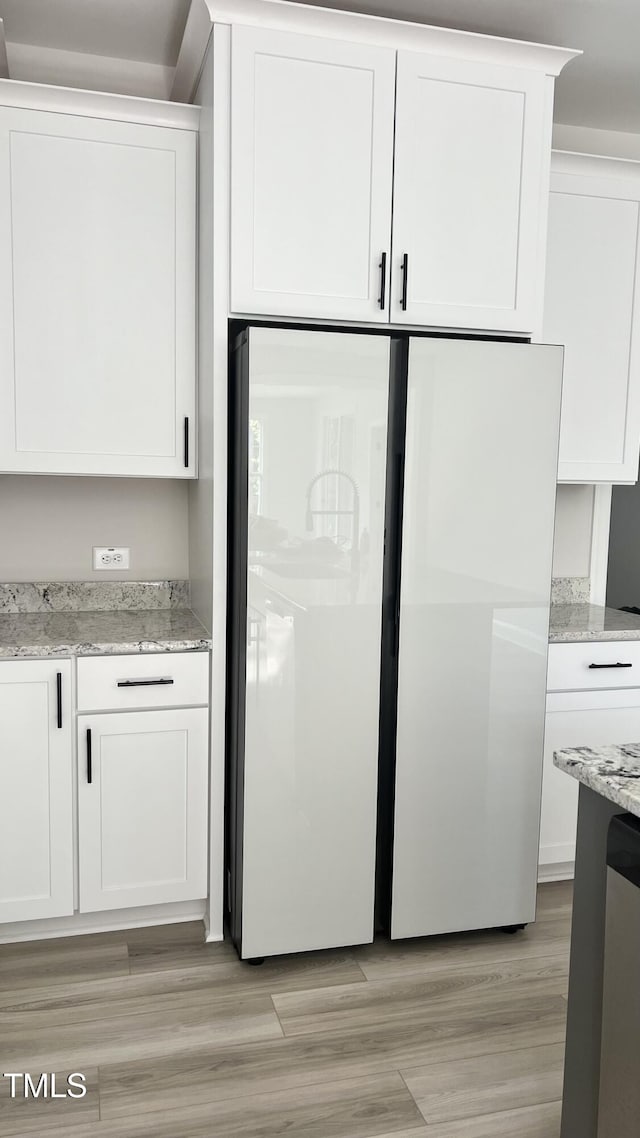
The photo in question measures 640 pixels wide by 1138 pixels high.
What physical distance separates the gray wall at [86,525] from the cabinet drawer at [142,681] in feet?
2.06

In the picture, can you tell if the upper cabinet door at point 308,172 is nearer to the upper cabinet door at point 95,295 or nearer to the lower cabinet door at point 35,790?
the upper cabinet door at point 95,295

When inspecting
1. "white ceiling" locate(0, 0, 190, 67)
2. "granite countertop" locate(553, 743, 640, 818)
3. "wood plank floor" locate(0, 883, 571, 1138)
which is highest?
"white ceiling" locate(0, 0, 190, 67)

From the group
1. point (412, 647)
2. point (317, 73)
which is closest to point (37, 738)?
point (412, 647)

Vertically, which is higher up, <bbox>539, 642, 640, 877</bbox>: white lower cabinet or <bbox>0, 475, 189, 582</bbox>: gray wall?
<bbox>0, 475, 189, 582</bbox>: gray wall

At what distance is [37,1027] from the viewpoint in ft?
7.20

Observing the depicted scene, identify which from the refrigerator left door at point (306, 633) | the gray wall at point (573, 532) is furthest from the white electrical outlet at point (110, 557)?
the gray wall at point (573, 532)

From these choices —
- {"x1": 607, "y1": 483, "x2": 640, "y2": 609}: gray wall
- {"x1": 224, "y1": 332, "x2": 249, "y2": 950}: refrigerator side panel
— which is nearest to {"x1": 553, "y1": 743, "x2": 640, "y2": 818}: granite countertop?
{"x1": 224, "y1": 332, "x2": 249, "y2": 950}: refrigerator side panel

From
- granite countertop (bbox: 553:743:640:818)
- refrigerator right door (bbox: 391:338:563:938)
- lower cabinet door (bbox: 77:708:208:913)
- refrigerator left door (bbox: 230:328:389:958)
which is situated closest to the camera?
granite countertop (bbox: 553:743:640:818)

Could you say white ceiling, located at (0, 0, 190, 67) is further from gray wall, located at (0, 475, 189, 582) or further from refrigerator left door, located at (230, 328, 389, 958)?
gray wall, located at (0, 475, 189, 582)

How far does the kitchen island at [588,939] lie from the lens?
148 centimetres

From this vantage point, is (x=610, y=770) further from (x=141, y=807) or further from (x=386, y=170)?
(x=386, y=170)

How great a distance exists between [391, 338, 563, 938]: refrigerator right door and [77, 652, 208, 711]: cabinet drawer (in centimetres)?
61

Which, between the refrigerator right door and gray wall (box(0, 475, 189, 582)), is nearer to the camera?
the refrigerator right door

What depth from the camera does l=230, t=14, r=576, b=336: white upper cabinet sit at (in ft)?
7.86
